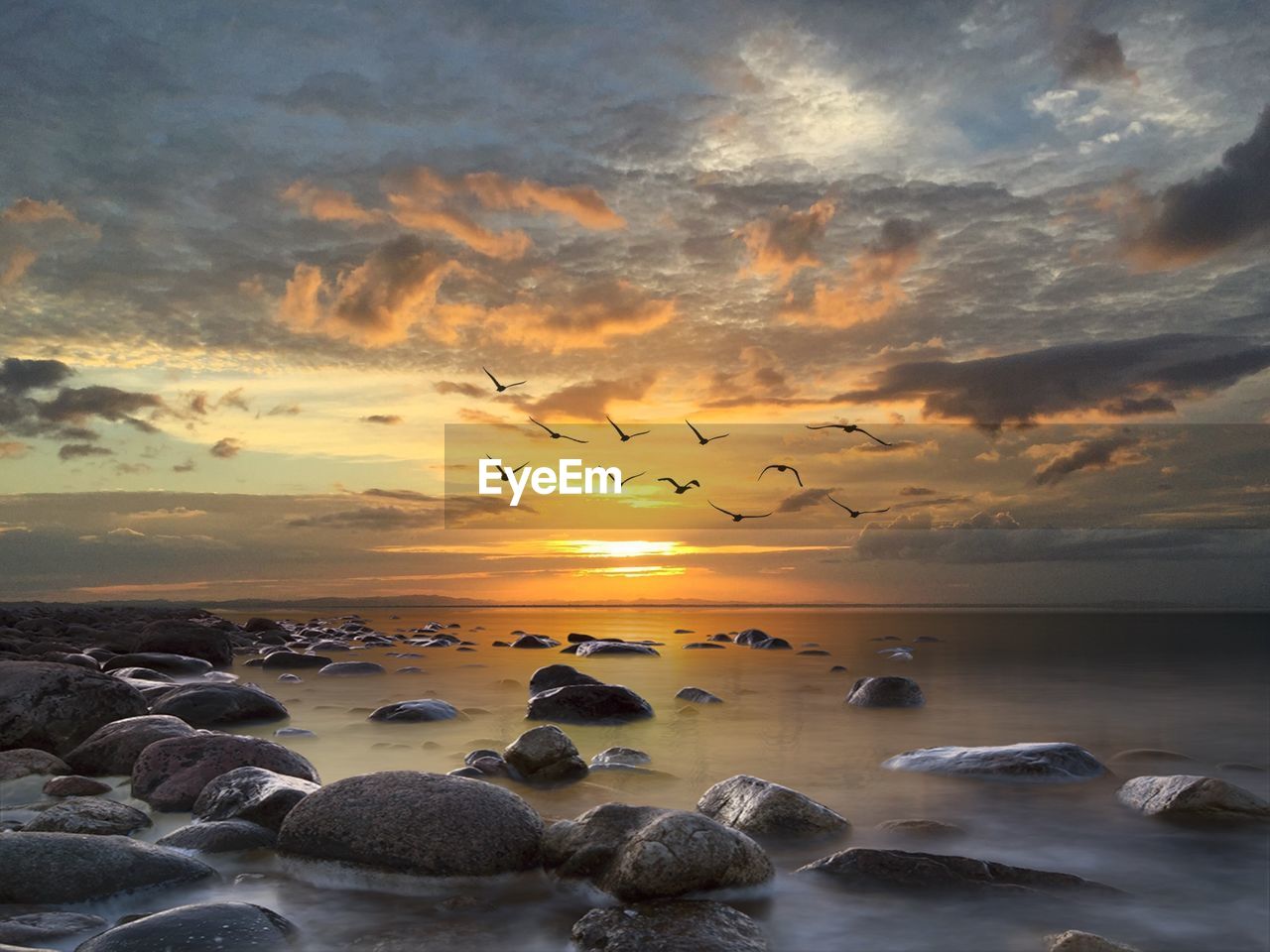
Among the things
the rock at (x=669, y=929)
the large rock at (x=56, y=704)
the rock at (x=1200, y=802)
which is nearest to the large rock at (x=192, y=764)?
the large rock at (x=56, y=704)

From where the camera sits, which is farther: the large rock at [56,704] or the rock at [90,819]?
the large rock at [56,704]

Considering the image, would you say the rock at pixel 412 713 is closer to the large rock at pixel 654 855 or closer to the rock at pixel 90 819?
the rock at pixel 90 819

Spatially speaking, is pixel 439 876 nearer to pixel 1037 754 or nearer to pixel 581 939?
pixel 581 939

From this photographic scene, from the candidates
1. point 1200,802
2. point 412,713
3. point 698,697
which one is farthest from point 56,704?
point 1200,802

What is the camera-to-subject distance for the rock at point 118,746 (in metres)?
8.85

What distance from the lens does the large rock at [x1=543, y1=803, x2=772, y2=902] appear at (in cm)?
530

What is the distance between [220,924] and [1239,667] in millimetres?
26116

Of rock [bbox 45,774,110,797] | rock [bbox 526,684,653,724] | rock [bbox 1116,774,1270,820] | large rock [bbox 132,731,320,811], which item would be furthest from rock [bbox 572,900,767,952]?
rock [bbox 526,684,653,724]

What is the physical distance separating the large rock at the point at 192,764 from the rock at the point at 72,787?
378 mm

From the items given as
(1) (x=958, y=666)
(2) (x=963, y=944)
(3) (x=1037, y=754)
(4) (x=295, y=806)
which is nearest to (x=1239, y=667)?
(1) (x=958, y=666)

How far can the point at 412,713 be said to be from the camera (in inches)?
495

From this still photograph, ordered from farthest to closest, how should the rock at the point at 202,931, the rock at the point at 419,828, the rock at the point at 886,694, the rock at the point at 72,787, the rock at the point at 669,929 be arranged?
the rock at the point at 886,694 < the rock at the point at 72,787 < the rock at the point at 419,828 < the rock at the point at 669,929 < the rock at the point at 202,931

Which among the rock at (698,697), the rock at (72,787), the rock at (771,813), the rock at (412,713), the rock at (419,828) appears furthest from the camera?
the rock at (698,697)

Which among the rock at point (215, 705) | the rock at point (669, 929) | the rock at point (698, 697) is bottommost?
the rock at point (698, 697)
